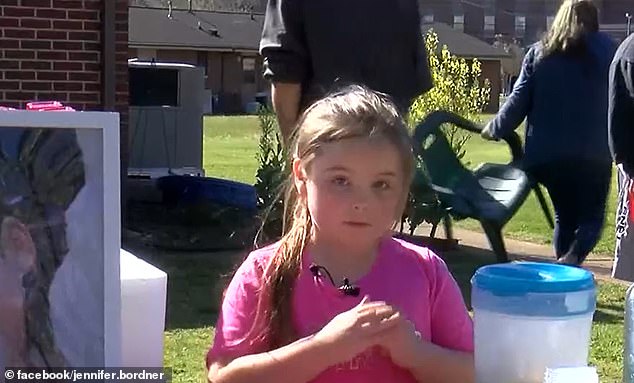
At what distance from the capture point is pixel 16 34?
7.29 meters

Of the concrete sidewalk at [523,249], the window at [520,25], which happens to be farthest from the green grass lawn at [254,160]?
the window at [520,25]

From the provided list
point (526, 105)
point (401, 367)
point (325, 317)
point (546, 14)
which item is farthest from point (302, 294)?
point (546, 14)

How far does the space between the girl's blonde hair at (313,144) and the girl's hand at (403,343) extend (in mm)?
222

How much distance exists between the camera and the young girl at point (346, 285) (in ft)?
6.52

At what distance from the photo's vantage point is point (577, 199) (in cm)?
635

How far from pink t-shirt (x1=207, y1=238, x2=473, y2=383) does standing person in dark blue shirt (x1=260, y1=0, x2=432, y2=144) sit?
146 centimetres

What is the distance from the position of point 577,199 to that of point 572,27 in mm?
953

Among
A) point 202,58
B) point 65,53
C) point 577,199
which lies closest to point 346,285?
point 577,199

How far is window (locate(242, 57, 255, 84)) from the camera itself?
56344 mm

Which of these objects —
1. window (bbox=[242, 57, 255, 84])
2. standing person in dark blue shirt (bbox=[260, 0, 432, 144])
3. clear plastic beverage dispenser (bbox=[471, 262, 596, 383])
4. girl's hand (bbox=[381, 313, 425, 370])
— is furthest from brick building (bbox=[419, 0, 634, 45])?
clear plastic beverage dispenser (bbox=[471, 262, 596, 383])

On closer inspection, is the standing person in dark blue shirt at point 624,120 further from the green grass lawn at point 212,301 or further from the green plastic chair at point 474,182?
the green plastic chair at point 474,182

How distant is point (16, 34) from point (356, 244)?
223 inches

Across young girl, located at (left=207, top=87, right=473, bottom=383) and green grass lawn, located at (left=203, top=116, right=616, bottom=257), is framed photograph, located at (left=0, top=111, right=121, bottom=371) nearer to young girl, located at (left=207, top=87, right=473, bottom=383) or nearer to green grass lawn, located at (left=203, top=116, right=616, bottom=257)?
young girl, located at (left=207, top=87, right=473, bottom=383)

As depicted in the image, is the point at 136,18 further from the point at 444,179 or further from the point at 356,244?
the point at 356,244
